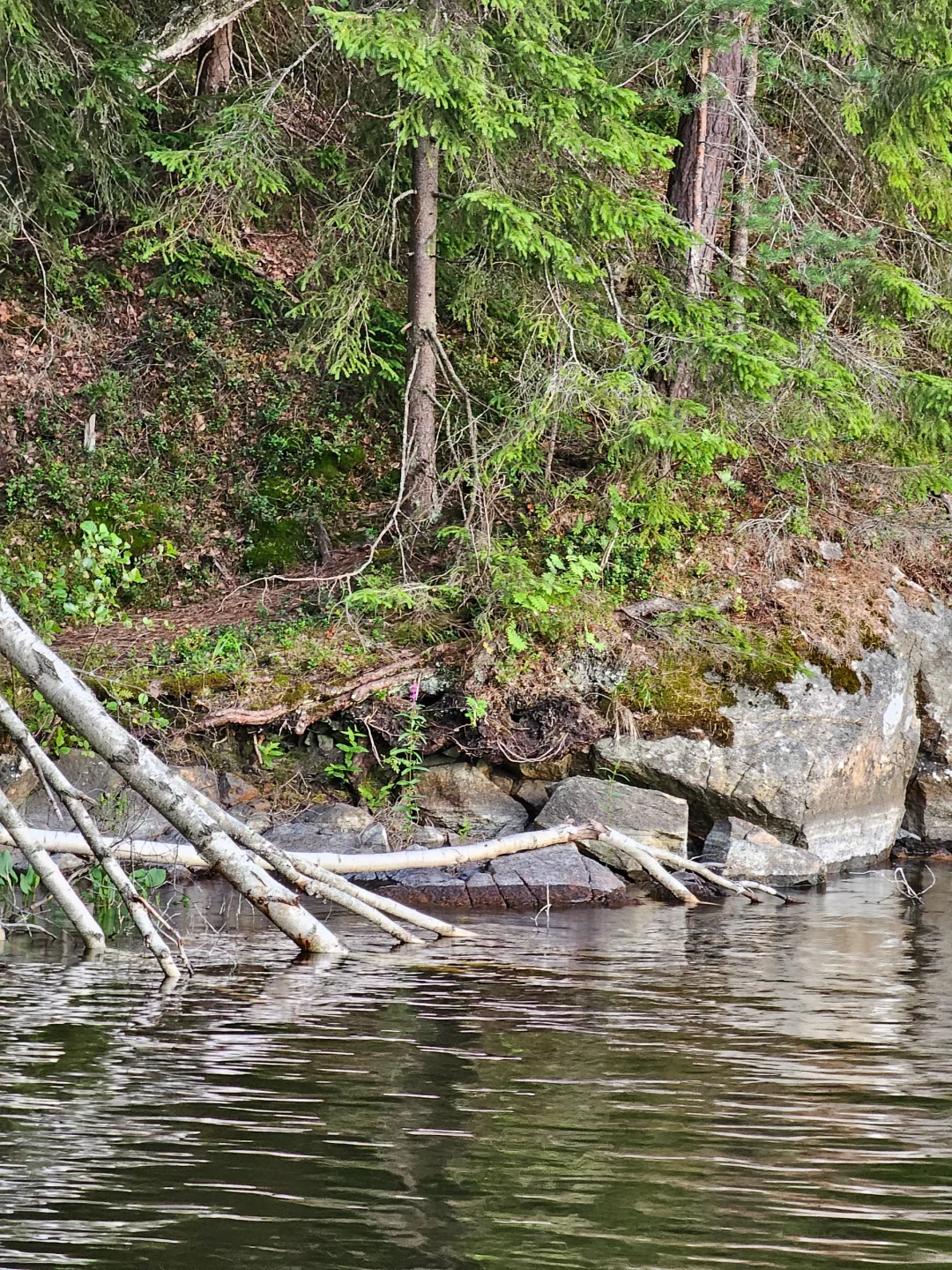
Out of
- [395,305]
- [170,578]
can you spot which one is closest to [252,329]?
[395,305]

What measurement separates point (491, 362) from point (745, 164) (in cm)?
365

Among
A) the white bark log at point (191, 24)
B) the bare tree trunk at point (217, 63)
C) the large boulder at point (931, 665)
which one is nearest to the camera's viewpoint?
the large boulder at point (931, 665)

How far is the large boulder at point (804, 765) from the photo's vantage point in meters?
12.2

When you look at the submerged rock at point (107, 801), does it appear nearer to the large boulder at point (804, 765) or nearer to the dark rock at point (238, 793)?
the dark rock at point (238, 793)

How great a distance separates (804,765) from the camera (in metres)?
12.3

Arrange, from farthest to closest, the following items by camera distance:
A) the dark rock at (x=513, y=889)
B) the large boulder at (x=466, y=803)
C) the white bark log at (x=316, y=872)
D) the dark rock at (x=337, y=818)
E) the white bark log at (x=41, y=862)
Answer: the large boulder at (x=466, y=803)
the dark rock at (x=337, y=818)
the dark rock at (x=513, y=889)
the white bark log at (x=316, y=872)
the white bark log at (x=41, y=862)

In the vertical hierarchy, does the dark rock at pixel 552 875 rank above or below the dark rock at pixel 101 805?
below

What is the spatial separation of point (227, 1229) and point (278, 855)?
3.99m

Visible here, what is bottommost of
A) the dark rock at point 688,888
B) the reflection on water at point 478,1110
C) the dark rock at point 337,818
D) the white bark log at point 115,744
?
the dark rock at point 688,888

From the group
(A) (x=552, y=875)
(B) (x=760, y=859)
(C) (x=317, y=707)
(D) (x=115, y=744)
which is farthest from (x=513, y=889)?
(D) (x=115, y=744)

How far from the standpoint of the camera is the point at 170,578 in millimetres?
14875

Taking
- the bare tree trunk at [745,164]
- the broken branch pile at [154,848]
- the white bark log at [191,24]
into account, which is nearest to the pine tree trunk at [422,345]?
the bare tree trunk at [745,164]

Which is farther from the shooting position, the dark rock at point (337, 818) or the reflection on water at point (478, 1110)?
the dark rock at point (337, 818)

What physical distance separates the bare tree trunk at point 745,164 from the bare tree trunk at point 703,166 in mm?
128
